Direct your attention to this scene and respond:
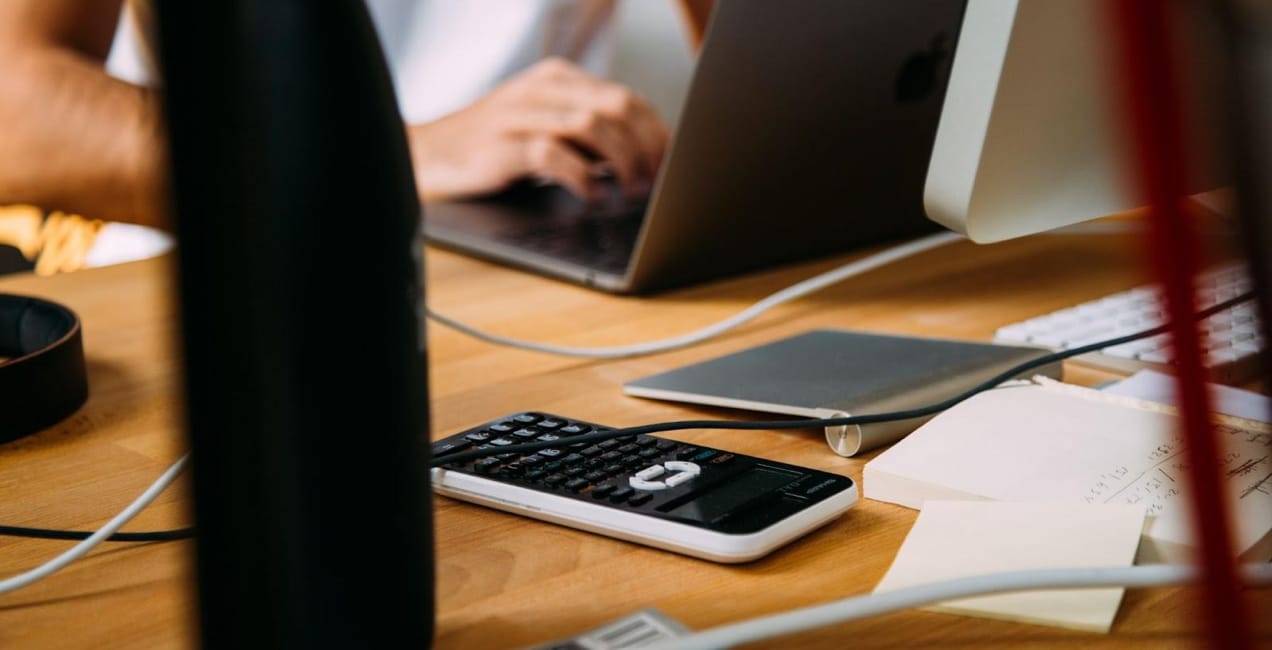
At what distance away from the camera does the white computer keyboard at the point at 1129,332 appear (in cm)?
64

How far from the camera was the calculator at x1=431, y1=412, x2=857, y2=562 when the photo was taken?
45 centimetres

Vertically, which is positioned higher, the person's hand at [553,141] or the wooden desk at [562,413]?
the person's hand at [553,141]

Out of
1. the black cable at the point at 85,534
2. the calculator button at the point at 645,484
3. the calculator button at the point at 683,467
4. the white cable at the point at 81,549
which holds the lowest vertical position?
the black cable at the point at 85,534

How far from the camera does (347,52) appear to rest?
31cm

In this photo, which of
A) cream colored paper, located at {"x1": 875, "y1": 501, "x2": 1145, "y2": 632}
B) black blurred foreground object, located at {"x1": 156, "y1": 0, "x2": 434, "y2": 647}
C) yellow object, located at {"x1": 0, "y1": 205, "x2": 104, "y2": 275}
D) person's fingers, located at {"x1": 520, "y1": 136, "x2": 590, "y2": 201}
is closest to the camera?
black blurred foreground object, located at {"x1": 156, "y1": 0, "x2": 434, "y2": 647}

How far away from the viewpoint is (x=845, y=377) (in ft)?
2.04

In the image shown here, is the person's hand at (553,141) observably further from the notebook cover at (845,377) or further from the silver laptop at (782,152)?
the notebook cover at (845,377)

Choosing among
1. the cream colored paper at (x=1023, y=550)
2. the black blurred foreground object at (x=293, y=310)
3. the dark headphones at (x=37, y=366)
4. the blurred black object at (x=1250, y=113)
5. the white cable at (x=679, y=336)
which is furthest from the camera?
the white cable at (x=679, y=336)

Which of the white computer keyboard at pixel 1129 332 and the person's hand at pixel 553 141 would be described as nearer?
the white computer keyboard at pixel 1129 332

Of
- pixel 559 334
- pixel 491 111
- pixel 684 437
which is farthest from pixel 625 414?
pixel 491 111

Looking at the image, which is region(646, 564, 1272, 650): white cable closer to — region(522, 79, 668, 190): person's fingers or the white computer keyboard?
the white computer keyboard

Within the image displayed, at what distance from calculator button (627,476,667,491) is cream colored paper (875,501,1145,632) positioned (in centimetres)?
9

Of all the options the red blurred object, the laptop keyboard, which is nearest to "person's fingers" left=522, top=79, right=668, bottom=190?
the laptop keyboard

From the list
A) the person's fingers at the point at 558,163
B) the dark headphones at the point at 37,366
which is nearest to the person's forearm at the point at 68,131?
the person's fingers at the point at 558,163
